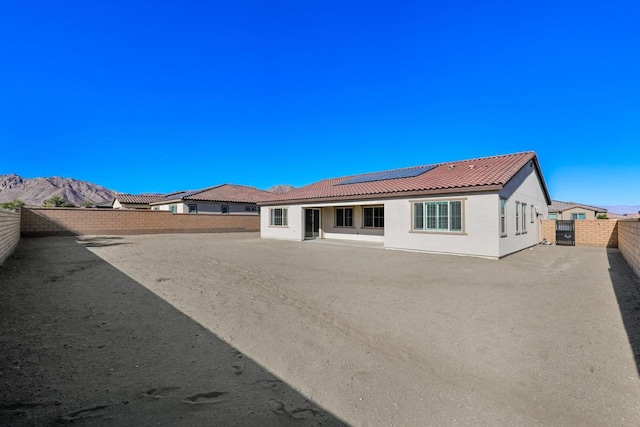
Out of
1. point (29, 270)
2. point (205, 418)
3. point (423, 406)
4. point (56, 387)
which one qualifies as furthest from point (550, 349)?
point (29, 270)

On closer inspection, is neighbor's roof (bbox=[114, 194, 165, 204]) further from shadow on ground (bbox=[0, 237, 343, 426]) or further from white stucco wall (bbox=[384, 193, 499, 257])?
shadow on ground (bbox=[0, 237, 343, 426])

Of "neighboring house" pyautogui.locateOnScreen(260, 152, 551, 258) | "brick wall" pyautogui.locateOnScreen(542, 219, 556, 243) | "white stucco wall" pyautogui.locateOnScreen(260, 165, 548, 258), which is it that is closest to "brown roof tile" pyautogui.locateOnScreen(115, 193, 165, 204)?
"neighboring house" pyautogui.locateOnScreen(260, 152, 551, 258)

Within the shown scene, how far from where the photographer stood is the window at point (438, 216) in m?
12.3

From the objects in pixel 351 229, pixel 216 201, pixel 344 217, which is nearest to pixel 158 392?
pixel 351 229

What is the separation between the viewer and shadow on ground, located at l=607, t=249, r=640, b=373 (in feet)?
13.7

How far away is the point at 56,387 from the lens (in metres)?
2.77

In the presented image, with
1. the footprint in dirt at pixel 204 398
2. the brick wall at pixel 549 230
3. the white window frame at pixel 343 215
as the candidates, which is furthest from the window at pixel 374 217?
the footprint in dirt at pixel 204 398

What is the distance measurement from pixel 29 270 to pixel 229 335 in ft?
23.7

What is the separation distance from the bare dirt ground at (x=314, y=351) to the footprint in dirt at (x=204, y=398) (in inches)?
0.6

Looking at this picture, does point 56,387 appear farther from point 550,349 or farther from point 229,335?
point 550,349

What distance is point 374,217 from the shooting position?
58.1 ft

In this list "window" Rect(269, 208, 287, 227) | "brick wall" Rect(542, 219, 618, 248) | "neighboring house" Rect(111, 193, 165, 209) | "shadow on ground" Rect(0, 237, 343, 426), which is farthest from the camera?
"neighboring house" Rect(111, 193, 165, 209)

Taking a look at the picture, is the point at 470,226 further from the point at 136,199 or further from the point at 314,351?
the point at 136,199

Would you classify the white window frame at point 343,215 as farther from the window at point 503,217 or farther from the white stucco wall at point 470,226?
the window at point 503,217
